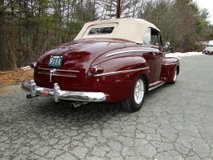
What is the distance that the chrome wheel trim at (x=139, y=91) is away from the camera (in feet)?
14.6

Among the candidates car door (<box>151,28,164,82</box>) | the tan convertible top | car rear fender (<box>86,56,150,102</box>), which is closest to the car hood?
car rear fender (<box>86,56,150,102</box>)

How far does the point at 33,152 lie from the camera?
2.93 m

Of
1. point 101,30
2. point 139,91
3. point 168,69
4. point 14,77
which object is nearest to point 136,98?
point 139,91

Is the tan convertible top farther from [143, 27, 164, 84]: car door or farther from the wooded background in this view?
the wooded background

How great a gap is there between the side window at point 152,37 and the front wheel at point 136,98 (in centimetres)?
102

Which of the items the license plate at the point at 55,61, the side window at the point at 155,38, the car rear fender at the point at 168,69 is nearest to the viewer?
the license plate at the point at 55,61

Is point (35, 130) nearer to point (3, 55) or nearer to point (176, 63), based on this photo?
point (176, 63)

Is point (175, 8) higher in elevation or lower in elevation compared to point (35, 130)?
higher

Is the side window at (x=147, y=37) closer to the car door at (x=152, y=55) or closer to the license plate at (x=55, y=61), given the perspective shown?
the car door at (x=152, y=55)

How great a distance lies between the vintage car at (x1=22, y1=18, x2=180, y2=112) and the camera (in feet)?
11.8

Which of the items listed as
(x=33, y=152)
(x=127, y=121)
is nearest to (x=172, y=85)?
(x=127, y=121)

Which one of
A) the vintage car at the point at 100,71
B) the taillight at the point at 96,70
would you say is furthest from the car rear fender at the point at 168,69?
the taillight at the point at 96,70

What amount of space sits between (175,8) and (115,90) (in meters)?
28.2

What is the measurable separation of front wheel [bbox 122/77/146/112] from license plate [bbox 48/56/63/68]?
1357 millimetres
